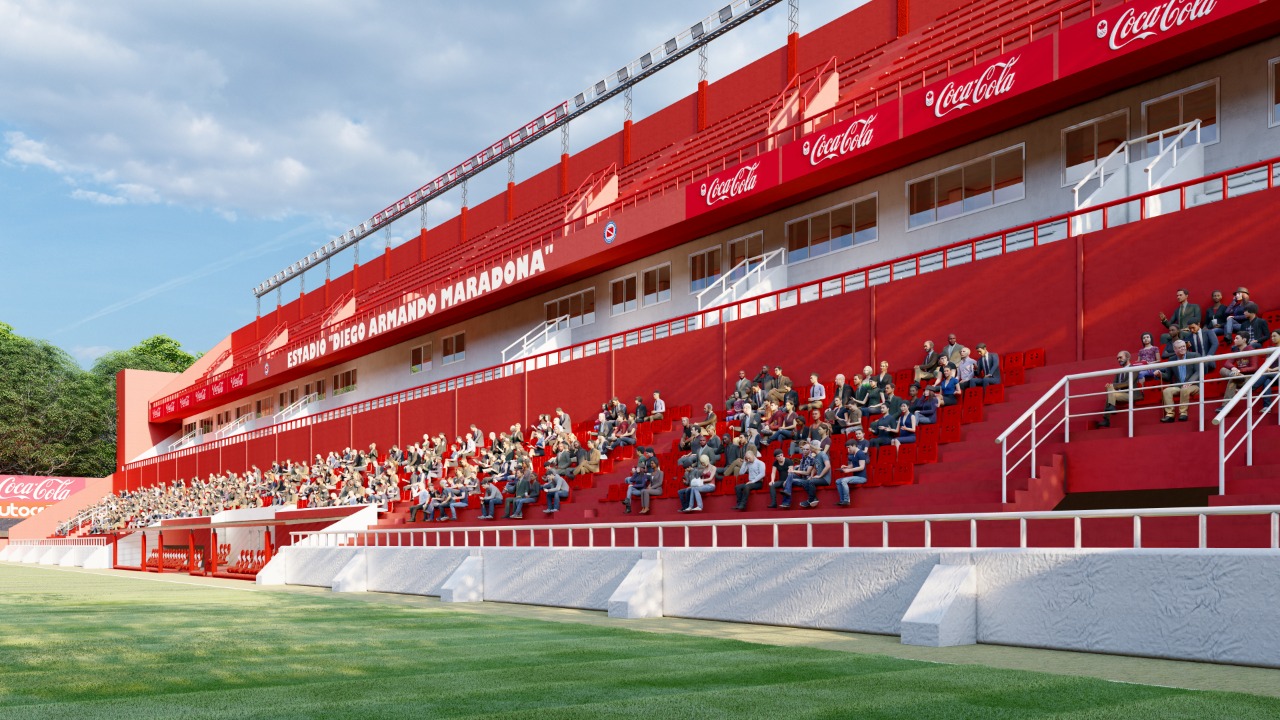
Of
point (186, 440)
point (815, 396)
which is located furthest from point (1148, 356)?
point (186, 440)

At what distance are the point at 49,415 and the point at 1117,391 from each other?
8241cm

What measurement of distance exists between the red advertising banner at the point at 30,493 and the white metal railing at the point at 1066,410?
59.7 m

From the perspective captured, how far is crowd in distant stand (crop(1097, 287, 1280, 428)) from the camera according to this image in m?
12.5

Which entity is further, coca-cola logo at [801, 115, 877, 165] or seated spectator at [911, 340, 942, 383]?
coca-cola logo at [801, 115, 877, 165]

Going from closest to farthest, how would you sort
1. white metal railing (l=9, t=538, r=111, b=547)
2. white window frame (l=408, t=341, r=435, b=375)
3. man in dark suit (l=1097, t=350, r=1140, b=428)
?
man in dark suit (l=1097, t=350, r=1140, b=428), white metal railing (l=9, t=538, r=111, b=547), white window frame (l=408, t=341, r=435, b=375)

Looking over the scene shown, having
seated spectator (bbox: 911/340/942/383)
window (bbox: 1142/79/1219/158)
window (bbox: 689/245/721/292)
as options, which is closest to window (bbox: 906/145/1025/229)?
window (bbox: 1142/79/1219/158)

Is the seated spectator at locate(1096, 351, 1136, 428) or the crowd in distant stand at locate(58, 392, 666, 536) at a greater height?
the seated spectator at locate(1096, 351, 1136, 428)

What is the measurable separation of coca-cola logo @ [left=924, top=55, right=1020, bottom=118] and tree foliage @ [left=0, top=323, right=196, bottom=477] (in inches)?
3001

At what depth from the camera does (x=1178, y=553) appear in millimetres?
8422

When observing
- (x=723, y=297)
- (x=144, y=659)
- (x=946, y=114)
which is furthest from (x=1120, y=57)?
(x=144, y=659)

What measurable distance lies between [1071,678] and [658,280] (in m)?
23.5

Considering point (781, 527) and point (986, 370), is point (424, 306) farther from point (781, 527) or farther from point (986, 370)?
point (986, 370)

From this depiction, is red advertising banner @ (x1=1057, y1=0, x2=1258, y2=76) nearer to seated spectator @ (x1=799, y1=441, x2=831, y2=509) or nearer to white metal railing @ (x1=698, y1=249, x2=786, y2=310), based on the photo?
seated spectator @ (x1=799, y1=441, x2=831, y2=509)

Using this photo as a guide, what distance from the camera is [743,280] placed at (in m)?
25.8
